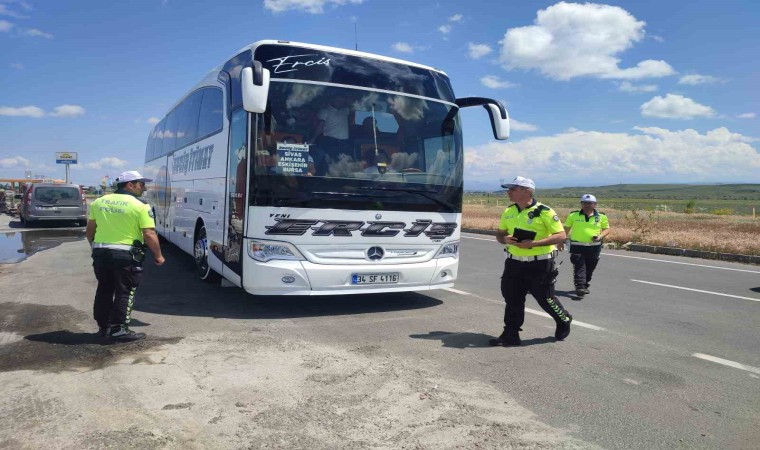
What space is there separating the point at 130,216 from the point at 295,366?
2.35 m

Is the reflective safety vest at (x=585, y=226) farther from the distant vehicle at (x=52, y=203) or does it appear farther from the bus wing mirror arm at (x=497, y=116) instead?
the distant vehicle at (x=52, y=203)

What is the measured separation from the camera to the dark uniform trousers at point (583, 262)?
8961 millimetres

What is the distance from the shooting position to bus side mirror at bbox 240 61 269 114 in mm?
5934

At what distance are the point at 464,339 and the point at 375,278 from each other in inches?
58.7

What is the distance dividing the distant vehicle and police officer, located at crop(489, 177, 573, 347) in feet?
67.3

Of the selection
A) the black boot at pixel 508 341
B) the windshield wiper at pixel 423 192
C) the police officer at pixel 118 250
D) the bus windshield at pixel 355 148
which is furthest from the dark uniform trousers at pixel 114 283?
the black boot at pixel 508 341

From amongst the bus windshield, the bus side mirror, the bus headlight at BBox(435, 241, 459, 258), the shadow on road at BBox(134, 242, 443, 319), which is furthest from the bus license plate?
the bus side mirror

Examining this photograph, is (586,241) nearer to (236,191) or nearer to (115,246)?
(236,191)

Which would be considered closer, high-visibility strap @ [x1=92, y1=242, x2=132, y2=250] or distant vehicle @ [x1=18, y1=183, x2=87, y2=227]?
high-visibility strap @ [x1=92, y1=242, x2=132, y2=250]

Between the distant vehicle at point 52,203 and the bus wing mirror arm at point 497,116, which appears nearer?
the bus wing mirror arm at point 497,116

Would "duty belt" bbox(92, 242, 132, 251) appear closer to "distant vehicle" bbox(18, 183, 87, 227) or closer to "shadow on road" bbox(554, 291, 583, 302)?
"shadow on road" bbox(554, 291, 583, 302)

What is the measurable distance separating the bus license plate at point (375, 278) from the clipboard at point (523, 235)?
194 cm

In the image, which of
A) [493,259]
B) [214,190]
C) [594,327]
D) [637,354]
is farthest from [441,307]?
[493,259]

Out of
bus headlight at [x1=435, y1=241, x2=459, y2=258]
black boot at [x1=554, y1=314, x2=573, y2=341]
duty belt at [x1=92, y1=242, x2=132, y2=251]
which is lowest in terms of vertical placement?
black boot at [x1=554, y1=314, x2=573, y2=341]
